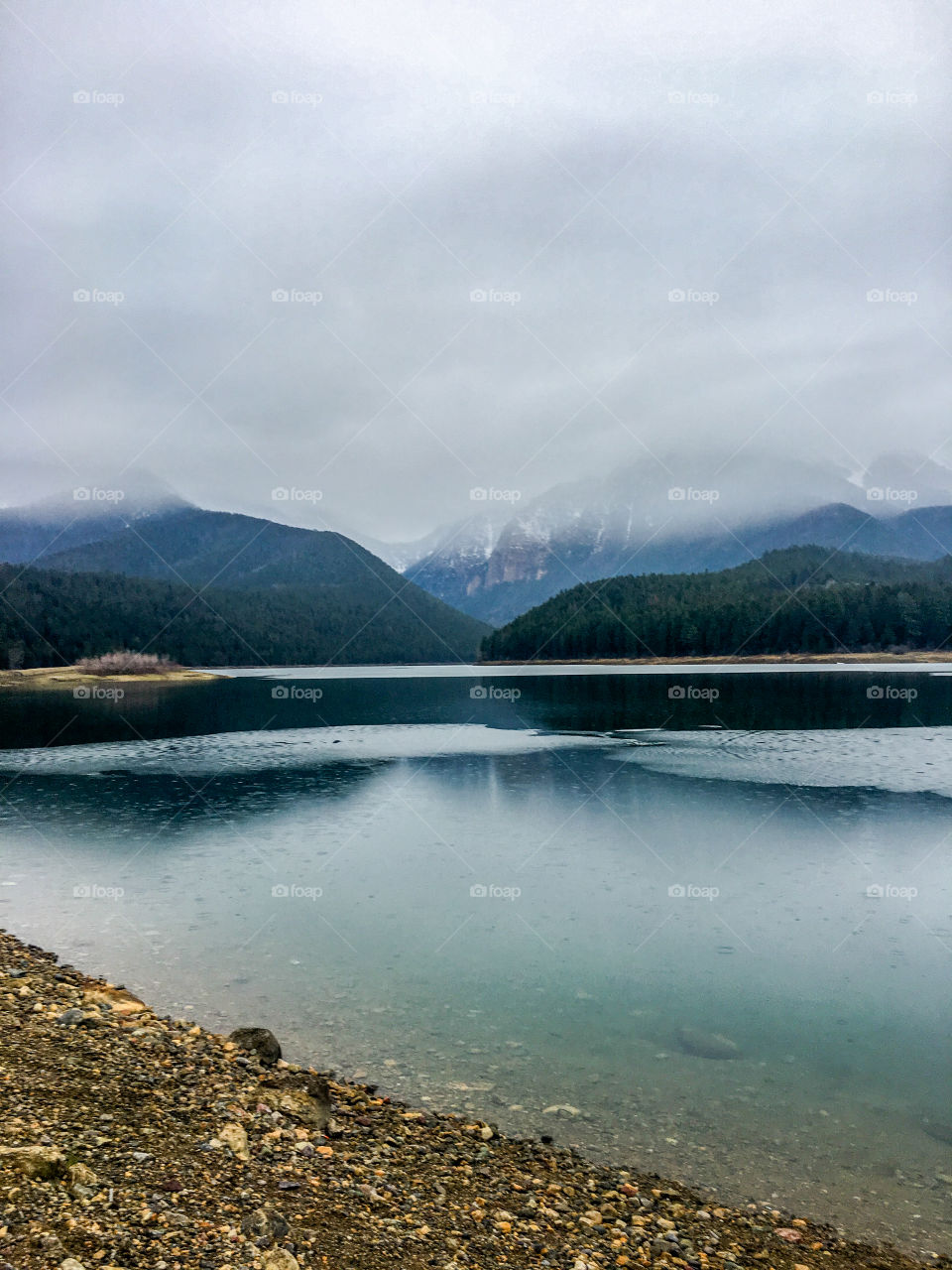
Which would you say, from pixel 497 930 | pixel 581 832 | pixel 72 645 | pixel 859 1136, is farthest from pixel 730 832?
pixel 72 645

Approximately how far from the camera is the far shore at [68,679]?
402ft

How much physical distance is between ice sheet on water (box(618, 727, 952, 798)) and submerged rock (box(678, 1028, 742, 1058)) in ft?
66.3

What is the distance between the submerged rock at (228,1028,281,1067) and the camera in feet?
30.1

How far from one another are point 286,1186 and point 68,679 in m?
139

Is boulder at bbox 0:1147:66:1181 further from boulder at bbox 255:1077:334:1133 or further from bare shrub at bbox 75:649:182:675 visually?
bare shrub at bbox 75:649:182:675

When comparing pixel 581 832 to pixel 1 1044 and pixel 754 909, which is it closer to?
pixel 754 909

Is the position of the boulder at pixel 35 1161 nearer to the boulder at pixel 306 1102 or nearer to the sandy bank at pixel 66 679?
the boulder at pixel 306 1102

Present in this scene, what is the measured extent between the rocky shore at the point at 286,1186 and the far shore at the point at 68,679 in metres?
125

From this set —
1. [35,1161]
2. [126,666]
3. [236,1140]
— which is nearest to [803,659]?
[126,666]

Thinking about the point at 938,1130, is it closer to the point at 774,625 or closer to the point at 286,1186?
the point at 286,1186

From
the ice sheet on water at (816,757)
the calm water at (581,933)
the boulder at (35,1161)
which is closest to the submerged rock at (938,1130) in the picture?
the calm water at (581,933)

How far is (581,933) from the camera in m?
14.6

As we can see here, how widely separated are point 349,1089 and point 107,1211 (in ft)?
12.7

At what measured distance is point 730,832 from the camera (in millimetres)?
21938
